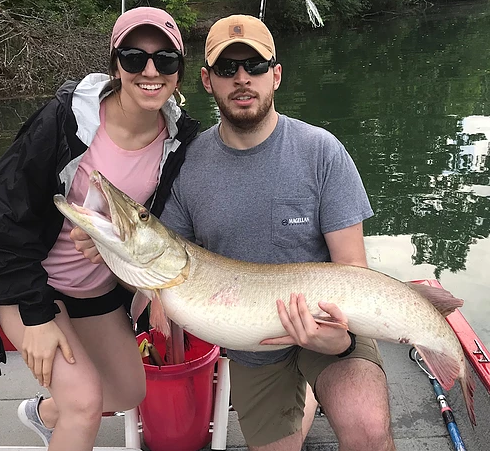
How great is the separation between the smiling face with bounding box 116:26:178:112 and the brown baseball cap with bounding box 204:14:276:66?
0.70 ft

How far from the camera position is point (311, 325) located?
2.08 meters

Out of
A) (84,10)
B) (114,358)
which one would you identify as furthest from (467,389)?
(84,10)

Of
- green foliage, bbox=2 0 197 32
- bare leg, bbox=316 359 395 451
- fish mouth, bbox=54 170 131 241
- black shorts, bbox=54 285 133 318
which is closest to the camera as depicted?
fish mouth, bbox=54 170 131 241

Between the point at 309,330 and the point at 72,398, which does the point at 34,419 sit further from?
the point at 309,330

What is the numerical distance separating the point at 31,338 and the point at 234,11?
3772 cm

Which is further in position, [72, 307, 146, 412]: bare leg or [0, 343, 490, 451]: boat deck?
[0, 343, 490, 451]: boat deck

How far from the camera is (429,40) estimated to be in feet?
87.4

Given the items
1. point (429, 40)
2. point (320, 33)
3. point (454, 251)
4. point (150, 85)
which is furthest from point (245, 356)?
point (320, 33)

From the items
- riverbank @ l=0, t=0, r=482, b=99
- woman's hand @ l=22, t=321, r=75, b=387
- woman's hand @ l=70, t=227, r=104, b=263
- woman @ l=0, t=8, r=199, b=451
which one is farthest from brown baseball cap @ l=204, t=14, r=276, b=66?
riverbank @ l=0, t=0, r=482, b=99

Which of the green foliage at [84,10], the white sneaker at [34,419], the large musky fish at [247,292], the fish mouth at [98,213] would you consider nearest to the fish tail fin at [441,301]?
the large musky fish at [247,292]

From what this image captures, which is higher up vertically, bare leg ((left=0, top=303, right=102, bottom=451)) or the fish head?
the fish head

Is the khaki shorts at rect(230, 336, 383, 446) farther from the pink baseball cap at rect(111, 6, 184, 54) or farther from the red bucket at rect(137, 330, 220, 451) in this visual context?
the pink baseball cap at rect(111, 6, 184, 54)

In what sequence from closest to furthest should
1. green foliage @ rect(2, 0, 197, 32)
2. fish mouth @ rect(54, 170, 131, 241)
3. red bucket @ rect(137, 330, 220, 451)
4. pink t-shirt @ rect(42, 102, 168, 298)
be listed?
fish mouth @ rect(54, 170, 131, 241)
pink t-shirt @ rect(42, 102, 168, 298)
red bucket @ rect(137, 330, 220, 451)
green foliage @ rect(2, 0, 197, 32)

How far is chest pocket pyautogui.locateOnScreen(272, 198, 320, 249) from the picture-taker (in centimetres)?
244
